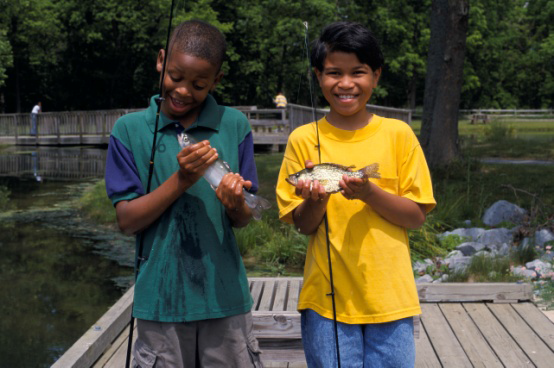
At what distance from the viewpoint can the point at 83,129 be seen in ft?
103

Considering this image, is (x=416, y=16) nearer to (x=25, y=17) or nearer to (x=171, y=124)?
(x=25, y=17)

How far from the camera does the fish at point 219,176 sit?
7.25ft

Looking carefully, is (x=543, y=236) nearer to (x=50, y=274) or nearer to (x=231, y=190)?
(x=50, y=274)

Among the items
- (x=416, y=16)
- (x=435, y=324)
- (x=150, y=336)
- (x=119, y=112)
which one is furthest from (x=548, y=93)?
(x=150, y=336)

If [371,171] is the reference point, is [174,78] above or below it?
above

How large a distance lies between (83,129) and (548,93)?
36755 mm

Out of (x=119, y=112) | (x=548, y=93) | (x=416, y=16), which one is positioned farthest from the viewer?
(x=548, y=93)

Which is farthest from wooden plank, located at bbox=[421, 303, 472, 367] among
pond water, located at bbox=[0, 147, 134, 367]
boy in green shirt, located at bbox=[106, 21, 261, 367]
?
pond water, located at bbox=[0, 147, 134, 367]

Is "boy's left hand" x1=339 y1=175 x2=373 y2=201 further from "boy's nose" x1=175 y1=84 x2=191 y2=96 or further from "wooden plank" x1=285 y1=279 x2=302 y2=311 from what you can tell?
"wooden plank" x1=285 y1=279 x2=302 y2=311

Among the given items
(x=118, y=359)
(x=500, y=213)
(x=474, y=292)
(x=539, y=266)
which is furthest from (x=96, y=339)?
(x=500, y=213)

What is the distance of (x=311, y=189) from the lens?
7.34ft

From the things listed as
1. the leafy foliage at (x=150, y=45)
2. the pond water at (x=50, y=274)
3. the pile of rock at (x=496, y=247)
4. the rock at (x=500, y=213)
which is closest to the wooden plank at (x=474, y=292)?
the pile of rock at (x=496, y=247)

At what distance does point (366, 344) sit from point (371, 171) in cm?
61

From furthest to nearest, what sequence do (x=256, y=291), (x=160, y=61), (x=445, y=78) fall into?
(x=445, y=78) → (x=256, y=291) → (x=160, y=61)
